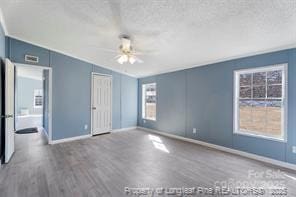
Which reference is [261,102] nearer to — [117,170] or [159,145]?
[159,145]

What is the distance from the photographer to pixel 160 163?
3.38 m

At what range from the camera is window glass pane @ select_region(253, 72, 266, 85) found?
11.9ft

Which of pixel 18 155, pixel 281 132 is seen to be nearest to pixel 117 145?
pixel 18 155

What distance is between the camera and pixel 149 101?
696 centimetres

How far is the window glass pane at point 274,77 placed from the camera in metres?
3.39

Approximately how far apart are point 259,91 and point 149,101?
4.11 m

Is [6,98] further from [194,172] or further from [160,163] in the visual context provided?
[194,172]

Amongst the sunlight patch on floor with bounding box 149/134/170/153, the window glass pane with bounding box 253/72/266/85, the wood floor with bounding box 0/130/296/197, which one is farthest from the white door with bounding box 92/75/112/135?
the window glass pane with bounding box 253/72/266/85

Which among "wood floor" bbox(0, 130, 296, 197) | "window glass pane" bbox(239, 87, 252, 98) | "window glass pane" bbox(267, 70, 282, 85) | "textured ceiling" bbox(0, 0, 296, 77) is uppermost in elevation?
"textured ceiling" bbox(0, 0, 296, 77)

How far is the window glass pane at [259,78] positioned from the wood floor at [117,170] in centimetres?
174

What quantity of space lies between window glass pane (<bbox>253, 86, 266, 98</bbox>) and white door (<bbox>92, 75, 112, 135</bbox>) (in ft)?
15.5

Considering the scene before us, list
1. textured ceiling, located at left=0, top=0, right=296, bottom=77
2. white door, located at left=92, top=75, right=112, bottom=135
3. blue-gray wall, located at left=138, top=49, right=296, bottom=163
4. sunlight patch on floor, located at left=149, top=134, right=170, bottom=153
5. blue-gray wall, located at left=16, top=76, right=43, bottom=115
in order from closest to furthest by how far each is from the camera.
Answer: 1. textured ceiling, located at left=0, top=0, right=296, bottom=77
2. blue-gray wall, located at left=138, top=49, right=296, bottom=163
3. sunlight patch on floor, located at left=149, top=134, right=170, bottom=153
4. white door, located at left=92, top=75, right=112, bottom=135
5. blue-gray wall, located at left=16, top=76, right=43, bottom=115

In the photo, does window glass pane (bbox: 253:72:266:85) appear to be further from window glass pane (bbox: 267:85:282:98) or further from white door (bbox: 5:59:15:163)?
white door (bbox: 5:59:15:163)

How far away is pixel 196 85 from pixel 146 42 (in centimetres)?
218
